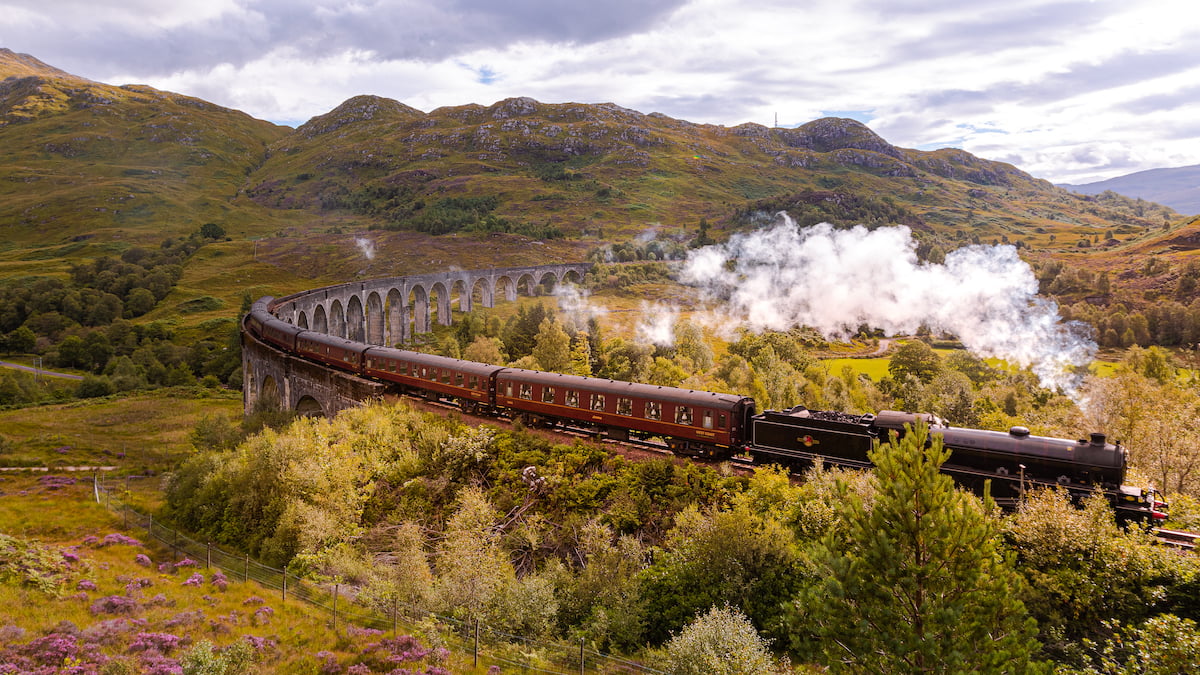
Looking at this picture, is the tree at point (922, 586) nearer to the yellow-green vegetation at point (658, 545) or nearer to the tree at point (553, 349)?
the yellow-green vegetation at point (658, 545)

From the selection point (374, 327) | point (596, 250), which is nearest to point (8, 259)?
point (374, 327)

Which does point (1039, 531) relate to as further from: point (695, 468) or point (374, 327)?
point (374, 327)

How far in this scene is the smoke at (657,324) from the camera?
66.6 meters

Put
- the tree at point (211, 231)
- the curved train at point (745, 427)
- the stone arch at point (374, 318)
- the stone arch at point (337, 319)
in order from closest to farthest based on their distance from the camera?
the curved train at point (745, 427) < the stone arch at point (337, 319) < the stone arch at point (374, 318) < the tree at point (211, 231)

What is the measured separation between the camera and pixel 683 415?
25.6 meters

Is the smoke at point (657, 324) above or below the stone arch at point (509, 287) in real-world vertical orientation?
below

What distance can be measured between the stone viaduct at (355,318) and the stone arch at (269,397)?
Answer: 3.2 inches

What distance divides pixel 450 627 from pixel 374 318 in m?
73.6

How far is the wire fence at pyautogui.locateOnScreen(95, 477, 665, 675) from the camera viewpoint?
51.1 feet

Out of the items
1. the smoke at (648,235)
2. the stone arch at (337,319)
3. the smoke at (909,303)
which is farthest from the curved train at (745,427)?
the smoke at (648,235)

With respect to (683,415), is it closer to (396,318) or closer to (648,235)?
(396,318)

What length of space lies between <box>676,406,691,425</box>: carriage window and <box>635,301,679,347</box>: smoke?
1487 inches

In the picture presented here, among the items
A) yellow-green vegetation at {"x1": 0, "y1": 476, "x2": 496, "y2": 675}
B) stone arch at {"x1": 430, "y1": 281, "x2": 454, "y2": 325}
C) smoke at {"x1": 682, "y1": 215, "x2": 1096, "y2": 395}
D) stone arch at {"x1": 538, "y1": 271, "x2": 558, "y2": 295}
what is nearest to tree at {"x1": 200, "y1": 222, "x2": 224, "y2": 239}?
stone arch at {"x1": 538, "y1": 271, "x2": 558, "y2": 295}

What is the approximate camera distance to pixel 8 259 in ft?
463
